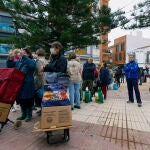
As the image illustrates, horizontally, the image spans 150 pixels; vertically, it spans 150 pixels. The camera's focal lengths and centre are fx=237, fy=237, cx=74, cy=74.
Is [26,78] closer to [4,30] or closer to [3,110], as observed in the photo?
[3,110]

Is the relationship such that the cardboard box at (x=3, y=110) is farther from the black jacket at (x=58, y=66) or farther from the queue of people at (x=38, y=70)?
the black jacket at (x=58, y=66)

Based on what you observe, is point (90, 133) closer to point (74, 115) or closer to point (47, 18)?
point (74, 115)

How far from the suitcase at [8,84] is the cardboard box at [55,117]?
94 centimetres

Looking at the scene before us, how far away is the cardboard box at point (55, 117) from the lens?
4000 millimetres

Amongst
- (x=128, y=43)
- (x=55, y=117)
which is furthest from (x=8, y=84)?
(x=128, y=43)

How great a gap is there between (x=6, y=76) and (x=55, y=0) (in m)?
7.92

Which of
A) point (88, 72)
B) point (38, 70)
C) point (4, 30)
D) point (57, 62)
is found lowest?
point (88, 72)

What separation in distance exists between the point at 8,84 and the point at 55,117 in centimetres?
119

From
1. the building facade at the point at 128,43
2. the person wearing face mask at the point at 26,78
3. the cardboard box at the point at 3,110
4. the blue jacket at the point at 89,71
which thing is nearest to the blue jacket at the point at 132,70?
the blue jacket at the point at 89,71

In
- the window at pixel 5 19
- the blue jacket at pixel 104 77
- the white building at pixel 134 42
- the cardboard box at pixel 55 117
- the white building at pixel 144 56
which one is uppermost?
the white building at pixel 134 42

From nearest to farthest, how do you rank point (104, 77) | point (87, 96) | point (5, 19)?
point (87, 96) < point (104, 77) < point (5, 19)

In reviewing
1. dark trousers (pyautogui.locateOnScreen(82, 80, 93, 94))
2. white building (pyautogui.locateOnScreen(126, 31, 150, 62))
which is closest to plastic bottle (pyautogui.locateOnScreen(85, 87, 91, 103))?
dark trousers (pyautogui.locateOnScreen(82, 80, 93, 94))

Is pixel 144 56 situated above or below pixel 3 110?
above

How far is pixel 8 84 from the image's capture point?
4.53m
